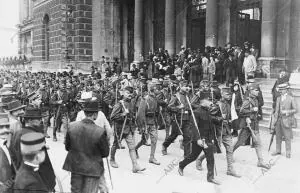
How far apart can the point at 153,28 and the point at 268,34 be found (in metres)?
13.1

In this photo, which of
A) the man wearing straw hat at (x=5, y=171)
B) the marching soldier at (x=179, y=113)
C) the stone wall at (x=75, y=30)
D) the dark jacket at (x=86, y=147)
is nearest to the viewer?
the man wearing straw hat at (x=5, y=171)

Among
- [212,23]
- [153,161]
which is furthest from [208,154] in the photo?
[212,23]

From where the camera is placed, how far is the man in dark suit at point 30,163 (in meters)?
3.75

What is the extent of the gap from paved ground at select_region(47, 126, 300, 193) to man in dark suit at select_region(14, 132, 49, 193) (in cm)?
341

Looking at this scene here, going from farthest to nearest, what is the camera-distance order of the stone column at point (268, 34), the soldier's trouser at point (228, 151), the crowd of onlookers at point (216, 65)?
the stone column at point (268, 34)
the crowd of onlookers at point (216, 65)
the soldier's trouser at point (228, 151)

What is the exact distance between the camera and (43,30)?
37062mm

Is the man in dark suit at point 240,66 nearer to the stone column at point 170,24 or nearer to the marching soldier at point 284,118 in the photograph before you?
the marching soldier at point 284,118

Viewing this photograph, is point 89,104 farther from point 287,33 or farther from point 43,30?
point 43,30

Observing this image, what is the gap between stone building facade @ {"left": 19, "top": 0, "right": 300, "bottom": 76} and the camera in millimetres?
18906

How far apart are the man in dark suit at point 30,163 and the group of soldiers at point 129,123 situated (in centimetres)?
1

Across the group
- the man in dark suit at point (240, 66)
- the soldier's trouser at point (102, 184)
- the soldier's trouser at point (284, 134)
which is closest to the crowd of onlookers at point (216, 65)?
the man in dark suit at point (240, 66)

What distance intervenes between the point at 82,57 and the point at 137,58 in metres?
7.10

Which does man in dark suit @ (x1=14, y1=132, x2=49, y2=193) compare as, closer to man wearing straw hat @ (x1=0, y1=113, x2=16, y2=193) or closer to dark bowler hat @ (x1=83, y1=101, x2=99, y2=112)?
man wearing straw hat @ (x1=0, y1=113, x2=16, y2=193)

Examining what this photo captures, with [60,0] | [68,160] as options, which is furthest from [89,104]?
[60,0]
